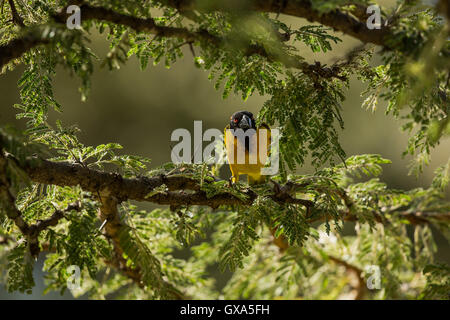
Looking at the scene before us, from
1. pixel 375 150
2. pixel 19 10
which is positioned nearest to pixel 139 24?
pixel 19 10

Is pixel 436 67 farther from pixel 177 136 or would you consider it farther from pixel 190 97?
pixel 190 97

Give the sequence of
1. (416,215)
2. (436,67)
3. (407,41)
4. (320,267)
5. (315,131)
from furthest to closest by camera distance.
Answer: (320,267)
(416,215)
(315,131)
(407,41)
(436,67)

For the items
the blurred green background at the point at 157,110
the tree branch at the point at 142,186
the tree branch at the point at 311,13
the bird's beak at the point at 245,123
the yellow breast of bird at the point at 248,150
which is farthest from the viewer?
the blurred green background at the point at 157,110

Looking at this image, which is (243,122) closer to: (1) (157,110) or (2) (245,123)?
(2) (245,123)

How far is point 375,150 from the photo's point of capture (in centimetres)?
510

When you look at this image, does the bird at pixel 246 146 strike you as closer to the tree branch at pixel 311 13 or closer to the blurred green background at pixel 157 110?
the tree branch at pixel 311 13

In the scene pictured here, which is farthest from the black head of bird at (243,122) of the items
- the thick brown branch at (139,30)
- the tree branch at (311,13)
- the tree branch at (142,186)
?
the tree branch at (311,13)

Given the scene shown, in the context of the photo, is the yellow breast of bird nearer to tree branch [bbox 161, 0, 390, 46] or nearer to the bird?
the bird

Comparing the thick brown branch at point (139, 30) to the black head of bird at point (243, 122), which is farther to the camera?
the black head of bird at point (243, 122)

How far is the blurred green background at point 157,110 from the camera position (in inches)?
205

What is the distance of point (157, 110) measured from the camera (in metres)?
5.75

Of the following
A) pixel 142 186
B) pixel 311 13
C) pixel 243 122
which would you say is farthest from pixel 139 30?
pixel 243 122

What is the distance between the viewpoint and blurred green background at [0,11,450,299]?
5.20 metres

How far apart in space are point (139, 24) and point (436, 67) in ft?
2.56
